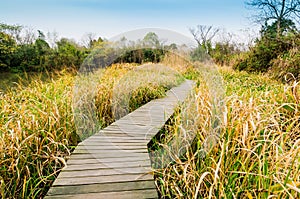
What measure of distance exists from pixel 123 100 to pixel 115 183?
233 centimetres

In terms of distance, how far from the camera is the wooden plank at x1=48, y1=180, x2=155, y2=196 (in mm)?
1441

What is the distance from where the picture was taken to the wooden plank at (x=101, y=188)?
4.73ft

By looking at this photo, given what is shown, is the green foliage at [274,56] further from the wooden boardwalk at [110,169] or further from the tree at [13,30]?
the tree at [13,30]

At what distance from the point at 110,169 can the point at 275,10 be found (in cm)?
1677

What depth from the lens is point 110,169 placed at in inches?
67.6

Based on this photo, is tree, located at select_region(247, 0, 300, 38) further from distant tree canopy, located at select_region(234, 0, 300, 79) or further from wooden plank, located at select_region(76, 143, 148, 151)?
wooden plank, located at select_region(76, 143, 148, 151)

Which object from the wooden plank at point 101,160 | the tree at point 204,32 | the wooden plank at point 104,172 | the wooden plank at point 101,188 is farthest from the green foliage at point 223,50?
the wooden plank at point 101,188

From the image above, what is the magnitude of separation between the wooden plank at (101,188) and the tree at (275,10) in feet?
49.8

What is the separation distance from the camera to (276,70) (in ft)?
25.4

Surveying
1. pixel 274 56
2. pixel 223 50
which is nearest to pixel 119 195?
pixel 274 56

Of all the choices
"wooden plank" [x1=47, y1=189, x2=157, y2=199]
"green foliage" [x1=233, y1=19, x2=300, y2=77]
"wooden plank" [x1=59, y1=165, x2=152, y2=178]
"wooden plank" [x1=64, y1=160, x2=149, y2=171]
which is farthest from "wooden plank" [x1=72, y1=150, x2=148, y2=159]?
"green foliage" [x1=233, y1=19, x2=300, y2=77]

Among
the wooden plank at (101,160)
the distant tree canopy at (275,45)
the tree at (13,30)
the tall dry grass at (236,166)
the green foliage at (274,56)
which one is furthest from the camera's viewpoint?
the tree at (13,30)

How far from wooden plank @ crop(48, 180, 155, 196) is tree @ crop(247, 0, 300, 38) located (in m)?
15.2

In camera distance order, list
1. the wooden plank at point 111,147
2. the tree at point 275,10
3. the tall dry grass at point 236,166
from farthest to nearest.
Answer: the tree at point 275,10 < the wooden plank at point 111,147 < the tall dry grass at point 236,166
